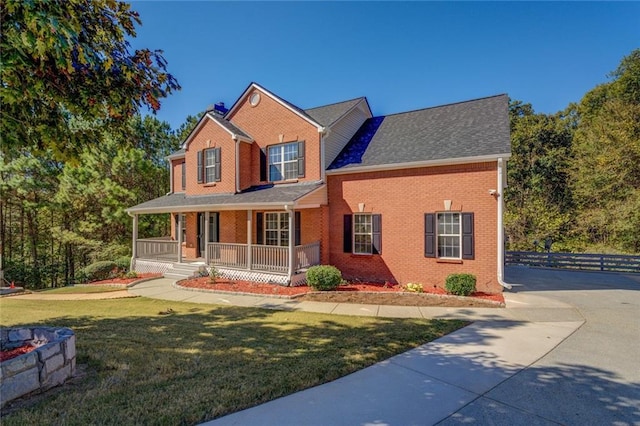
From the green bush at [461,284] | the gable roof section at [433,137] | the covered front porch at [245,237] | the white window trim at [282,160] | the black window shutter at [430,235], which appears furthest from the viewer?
the white window trim at [282,160]

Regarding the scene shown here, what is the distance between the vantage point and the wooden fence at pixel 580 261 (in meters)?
15.4

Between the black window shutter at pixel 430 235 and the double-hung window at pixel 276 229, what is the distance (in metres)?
6.32

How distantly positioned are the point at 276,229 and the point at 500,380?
38.1 ft

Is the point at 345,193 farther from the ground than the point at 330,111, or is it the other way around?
the point at 330,111

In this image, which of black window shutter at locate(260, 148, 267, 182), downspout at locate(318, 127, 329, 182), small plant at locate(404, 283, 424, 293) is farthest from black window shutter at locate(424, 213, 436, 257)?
black window shutter at locate(260, 148, 267, 182)

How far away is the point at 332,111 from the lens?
1630 centimetres

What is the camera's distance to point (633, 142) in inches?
820

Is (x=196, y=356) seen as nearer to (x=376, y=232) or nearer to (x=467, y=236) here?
(x=376, y=232)

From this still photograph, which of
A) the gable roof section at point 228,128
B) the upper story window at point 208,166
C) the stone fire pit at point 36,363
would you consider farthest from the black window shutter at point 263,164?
the stone fire pit at point 36,363

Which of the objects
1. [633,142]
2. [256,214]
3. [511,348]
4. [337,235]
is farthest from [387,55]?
[633,142]

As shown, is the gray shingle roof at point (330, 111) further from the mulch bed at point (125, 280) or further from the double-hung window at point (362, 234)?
the mulch bed at point (125, 280)

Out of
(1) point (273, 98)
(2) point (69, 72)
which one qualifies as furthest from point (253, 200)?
(2) point (69, 72)

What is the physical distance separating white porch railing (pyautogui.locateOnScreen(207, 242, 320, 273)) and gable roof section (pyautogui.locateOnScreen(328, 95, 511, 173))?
3875mm

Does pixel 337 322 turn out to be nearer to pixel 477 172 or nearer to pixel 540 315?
pixel 540 315
